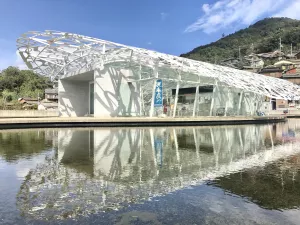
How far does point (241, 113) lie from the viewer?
35.1m

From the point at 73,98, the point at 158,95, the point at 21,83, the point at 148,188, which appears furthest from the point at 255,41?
the point at 148,188

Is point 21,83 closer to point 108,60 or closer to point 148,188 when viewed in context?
point 108,60

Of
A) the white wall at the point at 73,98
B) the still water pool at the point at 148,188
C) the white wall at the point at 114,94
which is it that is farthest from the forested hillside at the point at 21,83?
the still water pool at the point at 148,188

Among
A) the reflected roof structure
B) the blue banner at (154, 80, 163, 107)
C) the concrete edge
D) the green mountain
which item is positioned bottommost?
the concrete edge

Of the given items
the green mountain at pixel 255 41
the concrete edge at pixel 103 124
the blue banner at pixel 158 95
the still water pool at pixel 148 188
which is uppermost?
the green mountain at pixel 255 41

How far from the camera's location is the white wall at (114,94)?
25969 millimetres

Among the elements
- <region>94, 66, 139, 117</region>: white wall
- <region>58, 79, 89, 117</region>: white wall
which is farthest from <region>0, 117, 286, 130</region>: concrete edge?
<region>58, 79, 89, 117</region>: white wall

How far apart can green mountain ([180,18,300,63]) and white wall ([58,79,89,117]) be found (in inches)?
3094

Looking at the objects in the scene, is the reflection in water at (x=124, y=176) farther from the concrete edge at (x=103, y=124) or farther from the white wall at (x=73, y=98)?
the white wall at (x=73, y=98)

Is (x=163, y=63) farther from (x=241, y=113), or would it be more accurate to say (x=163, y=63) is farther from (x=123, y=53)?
(x=241, y=113)

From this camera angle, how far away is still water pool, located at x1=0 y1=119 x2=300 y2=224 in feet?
12.6

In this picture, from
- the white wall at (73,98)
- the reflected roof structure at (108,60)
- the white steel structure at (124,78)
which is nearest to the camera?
the reflected roof structure at (108,60)

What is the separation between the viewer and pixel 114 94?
26.9 meters

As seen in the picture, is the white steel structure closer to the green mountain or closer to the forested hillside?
the forested hillside
